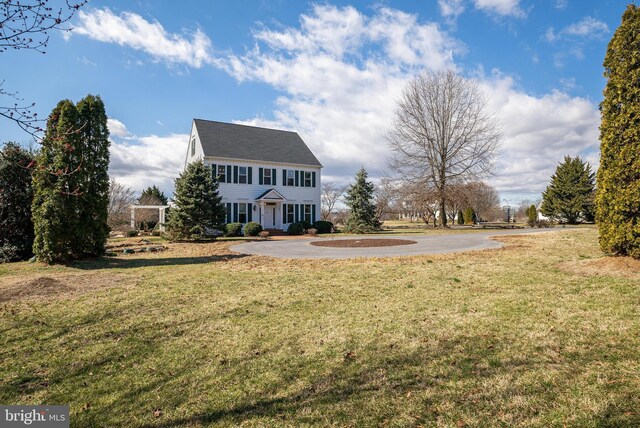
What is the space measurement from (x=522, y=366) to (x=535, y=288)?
375 centimetres

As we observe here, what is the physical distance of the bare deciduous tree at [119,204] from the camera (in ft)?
103

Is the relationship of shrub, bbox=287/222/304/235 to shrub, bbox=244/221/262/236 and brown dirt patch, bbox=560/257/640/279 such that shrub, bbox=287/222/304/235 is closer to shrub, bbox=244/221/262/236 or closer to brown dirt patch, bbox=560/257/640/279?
shrub, bbox=244/221/262/236

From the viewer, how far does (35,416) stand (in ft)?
9.71

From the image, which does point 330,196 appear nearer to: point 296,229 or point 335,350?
point 296,229

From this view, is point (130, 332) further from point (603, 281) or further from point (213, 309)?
point (603, 281)

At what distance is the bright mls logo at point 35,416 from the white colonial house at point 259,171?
24.2m

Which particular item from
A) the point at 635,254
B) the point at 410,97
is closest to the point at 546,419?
the point at 635,254

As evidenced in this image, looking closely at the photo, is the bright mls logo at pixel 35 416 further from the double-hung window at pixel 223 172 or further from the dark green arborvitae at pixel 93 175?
the double-hung window at pixel 223 172

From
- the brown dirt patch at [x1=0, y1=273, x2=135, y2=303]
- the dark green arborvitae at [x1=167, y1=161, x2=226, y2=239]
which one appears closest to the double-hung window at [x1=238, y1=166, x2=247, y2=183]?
the dark green arborvitae at [x1=167, y1=161, x2=226, y2=239]

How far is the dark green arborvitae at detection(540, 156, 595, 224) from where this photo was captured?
37.1m

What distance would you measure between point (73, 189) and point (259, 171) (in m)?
17.4

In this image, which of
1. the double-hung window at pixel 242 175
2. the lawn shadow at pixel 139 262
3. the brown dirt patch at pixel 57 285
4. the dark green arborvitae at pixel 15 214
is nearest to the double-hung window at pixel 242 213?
the double-hung window at pixel 242 175

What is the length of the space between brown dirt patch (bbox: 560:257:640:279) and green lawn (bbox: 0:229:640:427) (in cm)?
→ 4

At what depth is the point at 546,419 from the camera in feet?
8.70
